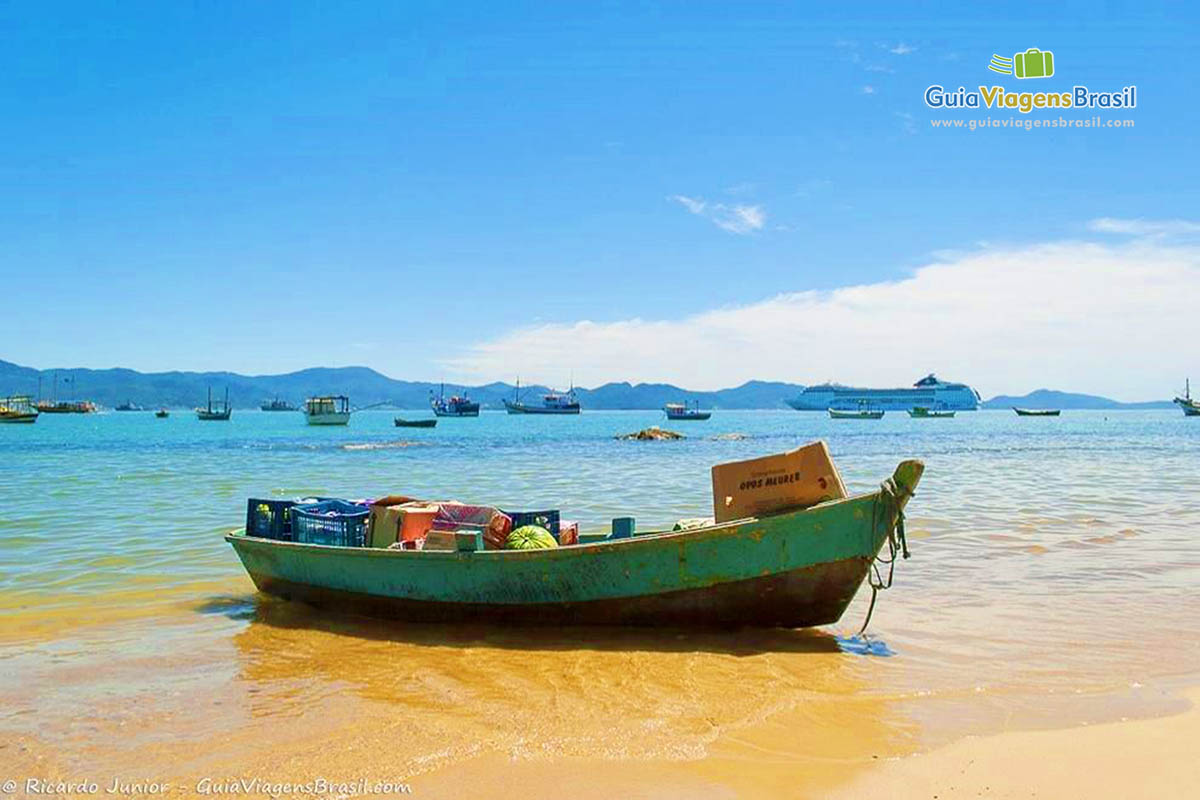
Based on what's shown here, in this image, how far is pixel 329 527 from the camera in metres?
10.9

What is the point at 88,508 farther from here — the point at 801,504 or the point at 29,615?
the point at 801,504

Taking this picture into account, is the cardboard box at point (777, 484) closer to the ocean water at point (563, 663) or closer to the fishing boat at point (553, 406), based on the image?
the ocean water at point (563, 663)

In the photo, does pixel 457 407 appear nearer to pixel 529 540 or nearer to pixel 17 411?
pixel 17 411

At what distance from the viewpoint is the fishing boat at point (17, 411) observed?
102 metres

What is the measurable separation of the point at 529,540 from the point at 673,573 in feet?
5.45

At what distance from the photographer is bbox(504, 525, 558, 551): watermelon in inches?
365

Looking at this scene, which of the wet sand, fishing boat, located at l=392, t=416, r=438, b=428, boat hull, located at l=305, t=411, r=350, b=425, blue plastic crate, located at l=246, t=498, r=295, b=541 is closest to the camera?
the wet sand

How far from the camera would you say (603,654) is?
8.34 m

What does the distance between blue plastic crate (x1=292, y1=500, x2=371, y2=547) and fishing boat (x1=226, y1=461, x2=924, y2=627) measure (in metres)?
0.90

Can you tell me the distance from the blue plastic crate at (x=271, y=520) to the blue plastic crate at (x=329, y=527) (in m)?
0.14

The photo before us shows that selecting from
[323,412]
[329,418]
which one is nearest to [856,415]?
[329,418]

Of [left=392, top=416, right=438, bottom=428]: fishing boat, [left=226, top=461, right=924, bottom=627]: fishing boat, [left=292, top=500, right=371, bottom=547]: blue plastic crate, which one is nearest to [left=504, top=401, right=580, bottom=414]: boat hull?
[left=392, top=416, right=438, bottom=428]: fishing boat

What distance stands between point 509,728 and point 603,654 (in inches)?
78.2

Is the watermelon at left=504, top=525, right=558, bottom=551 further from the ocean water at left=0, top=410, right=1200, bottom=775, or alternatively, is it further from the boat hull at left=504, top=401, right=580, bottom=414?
the boat hull at left=504, top=401, right=580, bottom=414
